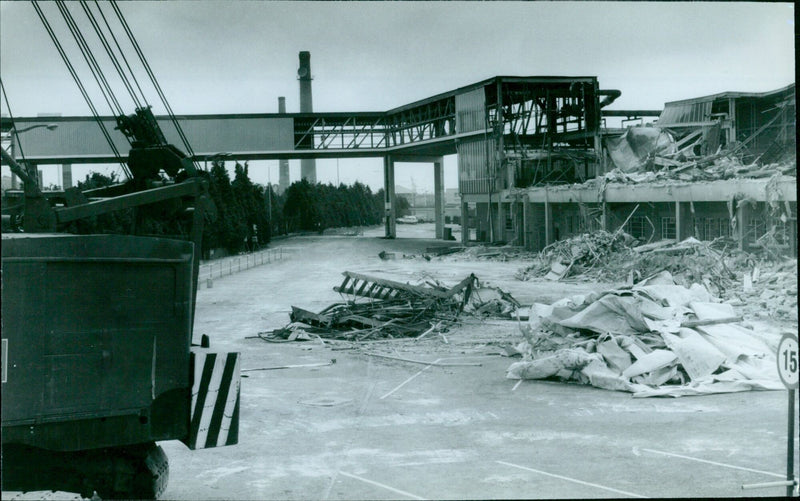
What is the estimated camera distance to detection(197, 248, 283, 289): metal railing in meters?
35.9

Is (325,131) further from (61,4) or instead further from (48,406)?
(48,406)

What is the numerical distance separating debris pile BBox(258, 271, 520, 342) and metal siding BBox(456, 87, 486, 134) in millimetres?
28082

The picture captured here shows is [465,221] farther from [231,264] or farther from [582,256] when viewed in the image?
[582,256]

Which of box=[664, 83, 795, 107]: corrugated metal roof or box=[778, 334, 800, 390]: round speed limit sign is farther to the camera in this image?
box=[664, 83, 795, 107]: corrugated metal roof

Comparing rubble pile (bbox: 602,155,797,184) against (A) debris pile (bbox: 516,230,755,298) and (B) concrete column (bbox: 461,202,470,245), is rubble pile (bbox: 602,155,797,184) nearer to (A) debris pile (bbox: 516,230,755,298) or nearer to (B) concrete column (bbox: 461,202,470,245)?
(A) debris pile (bbox: 516,230,755,298)

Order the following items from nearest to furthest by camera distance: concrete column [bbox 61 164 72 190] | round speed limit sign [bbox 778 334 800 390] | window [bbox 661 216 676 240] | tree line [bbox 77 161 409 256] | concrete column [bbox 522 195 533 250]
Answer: round speed limit sign [bbox 778 334 800 390] → tree line [bbox 77 161 409 256] → concrete column [bbox 61 164 72 190] → window [bbox 661 216 676 240] → concrete column [bbox 522 195 533 250]

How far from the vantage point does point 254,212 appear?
164ft

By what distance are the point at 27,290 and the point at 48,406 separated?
3.41 feet

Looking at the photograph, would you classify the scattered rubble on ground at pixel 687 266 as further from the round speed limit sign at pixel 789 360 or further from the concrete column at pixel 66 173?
the concrete column at pixel 66 173

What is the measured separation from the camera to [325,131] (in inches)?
1677

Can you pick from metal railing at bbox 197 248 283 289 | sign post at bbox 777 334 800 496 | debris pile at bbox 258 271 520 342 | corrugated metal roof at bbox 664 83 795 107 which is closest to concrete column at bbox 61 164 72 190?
metal railing at bbox 197 248 283 289

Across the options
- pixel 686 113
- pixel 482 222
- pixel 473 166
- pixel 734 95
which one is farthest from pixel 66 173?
pixel 686 113

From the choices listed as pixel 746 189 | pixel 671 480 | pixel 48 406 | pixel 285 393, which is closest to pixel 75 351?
pixel 48 406

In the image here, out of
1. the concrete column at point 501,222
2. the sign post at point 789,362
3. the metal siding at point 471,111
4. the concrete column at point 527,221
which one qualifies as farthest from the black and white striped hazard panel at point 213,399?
the metal siding at point 471,111
